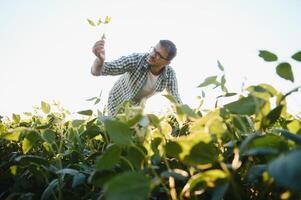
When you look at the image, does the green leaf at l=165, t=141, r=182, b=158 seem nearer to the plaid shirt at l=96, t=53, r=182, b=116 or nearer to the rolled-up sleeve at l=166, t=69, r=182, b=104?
the plaid shirt at l=96, t=53, r=182, b=116

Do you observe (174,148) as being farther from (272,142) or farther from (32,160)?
(32,160)

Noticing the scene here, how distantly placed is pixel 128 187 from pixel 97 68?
2.60 meters

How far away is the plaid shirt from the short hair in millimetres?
206

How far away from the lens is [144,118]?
540 mm

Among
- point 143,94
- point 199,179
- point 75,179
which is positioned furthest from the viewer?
point 143,94

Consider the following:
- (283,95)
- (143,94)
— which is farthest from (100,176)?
(143,94)

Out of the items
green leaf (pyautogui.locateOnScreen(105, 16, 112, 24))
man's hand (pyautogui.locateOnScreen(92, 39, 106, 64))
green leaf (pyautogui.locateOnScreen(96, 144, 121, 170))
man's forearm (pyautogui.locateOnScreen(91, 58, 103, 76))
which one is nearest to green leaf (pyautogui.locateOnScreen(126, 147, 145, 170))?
green leaf (pyautogui.locateOnScreen(96, 144, 121, 170))

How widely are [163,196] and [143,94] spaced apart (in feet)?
9.75

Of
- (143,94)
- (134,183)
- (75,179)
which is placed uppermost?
(134,183)

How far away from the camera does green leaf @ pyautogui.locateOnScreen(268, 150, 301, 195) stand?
13.8 inches

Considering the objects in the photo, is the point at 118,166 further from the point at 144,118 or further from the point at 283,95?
the point at 283,95

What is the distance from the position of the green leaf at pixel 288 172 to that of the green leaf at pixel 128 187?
0.46 feet

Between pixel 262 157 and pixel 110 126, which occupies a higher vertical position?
pixel 110 126

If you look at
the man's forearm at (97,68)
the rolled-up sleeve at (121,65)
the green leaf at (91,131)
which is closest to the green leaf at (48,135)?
the green leaf at (91,131)
